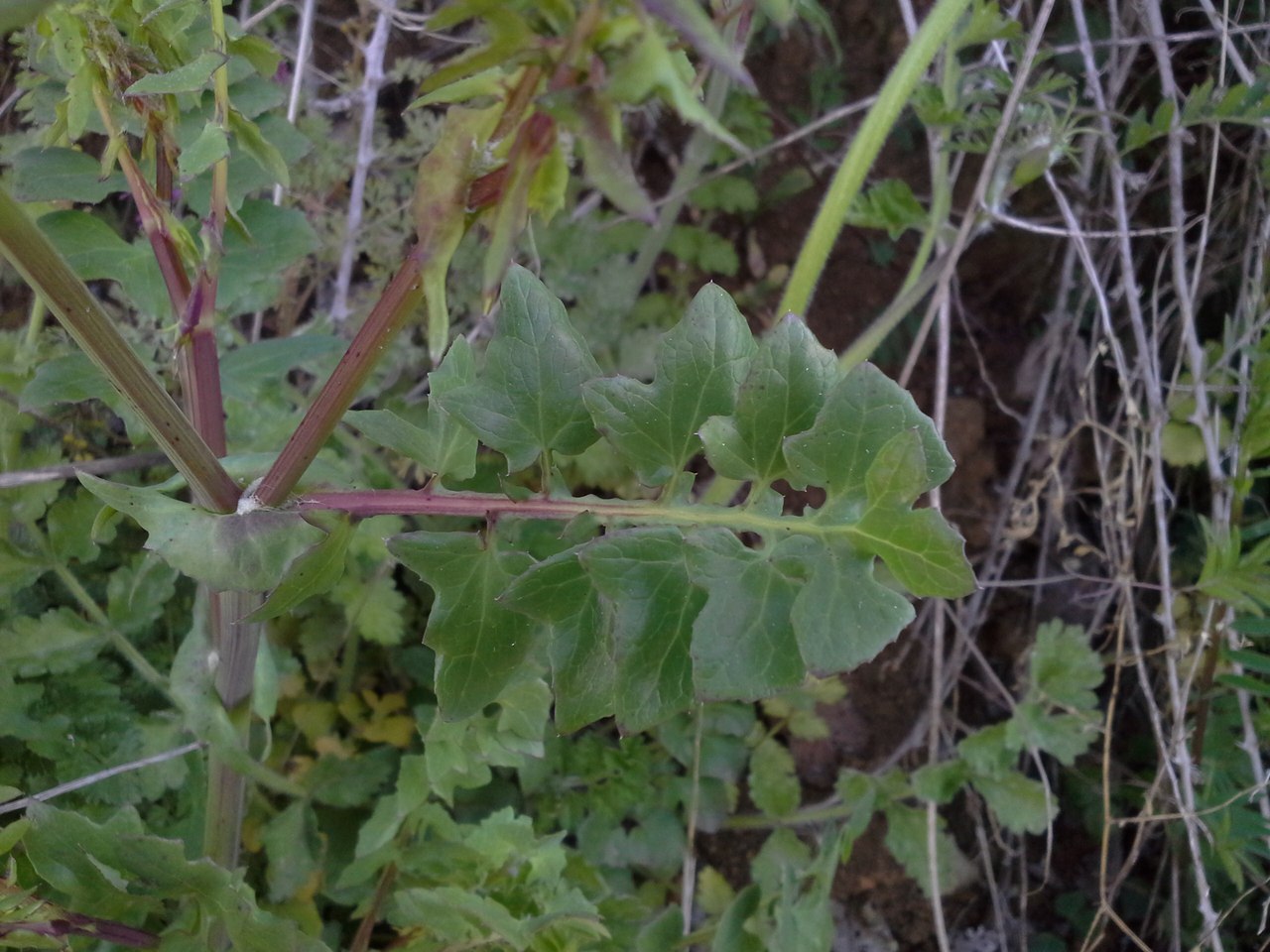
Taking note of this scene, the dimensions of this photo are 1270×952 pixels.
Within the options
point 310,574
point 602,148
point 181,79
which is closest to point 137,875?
point 310,574

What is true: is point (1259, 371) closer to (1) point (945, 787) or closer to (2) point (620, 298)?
(1) point (945, 787)

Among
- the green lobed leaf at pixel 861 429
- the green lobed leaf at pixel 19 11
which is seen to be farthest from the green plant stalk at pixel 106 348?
the green lobed leaf at pixel 861 429

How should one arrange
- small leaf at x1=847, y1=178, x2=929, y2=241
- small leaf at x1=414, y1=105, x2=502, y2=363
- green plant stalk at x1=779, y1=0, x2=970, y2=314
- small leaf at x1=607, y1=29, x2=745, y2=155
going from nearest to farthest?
1. small leaf at x1=607, y1=29, x2=745, y2=155
2. small leaf at x1=414, y1=105, x2=502, y2=363
3. green plant stalk at x1=779, y1=0, x2=970, y2=314
4. small leaf at x1=847, y1=178, x2=929, y2=241

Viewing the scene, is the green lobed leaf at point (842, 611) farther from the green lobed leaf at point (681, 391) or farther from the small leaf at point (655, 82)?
the small leaf at point (655, 82)

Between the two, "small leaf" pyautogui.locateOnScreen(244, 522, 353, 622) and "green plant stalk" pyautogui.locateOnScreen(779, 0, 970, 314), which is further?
"green plant stalk" pyautogui.locateOnScreen(779, 0, 970, 314)

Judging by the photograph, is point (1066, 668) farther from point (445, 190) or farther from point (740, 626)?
point (445, 190)

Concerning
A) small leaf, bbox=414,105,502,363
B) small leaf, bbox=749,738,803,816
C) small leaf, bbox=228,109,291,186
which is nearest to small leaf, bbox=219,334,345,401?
small leaf, bbox=228,109,291,186

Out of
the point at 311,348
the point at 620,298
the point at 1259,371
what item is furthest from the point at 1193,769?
the point at 311,348

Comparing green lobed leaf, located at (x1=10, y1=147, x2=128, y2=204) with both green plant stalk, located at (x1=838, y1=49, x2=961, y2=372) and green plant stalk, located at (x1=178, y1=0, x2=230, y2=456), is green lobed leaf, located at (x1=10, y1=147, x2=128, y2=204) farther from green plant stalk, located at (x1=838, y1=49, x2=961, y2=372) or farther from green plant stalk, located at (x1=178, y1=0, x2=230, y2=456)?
green plant stalk, located at (x1=838, y1=49, x2=961, y2=372)
